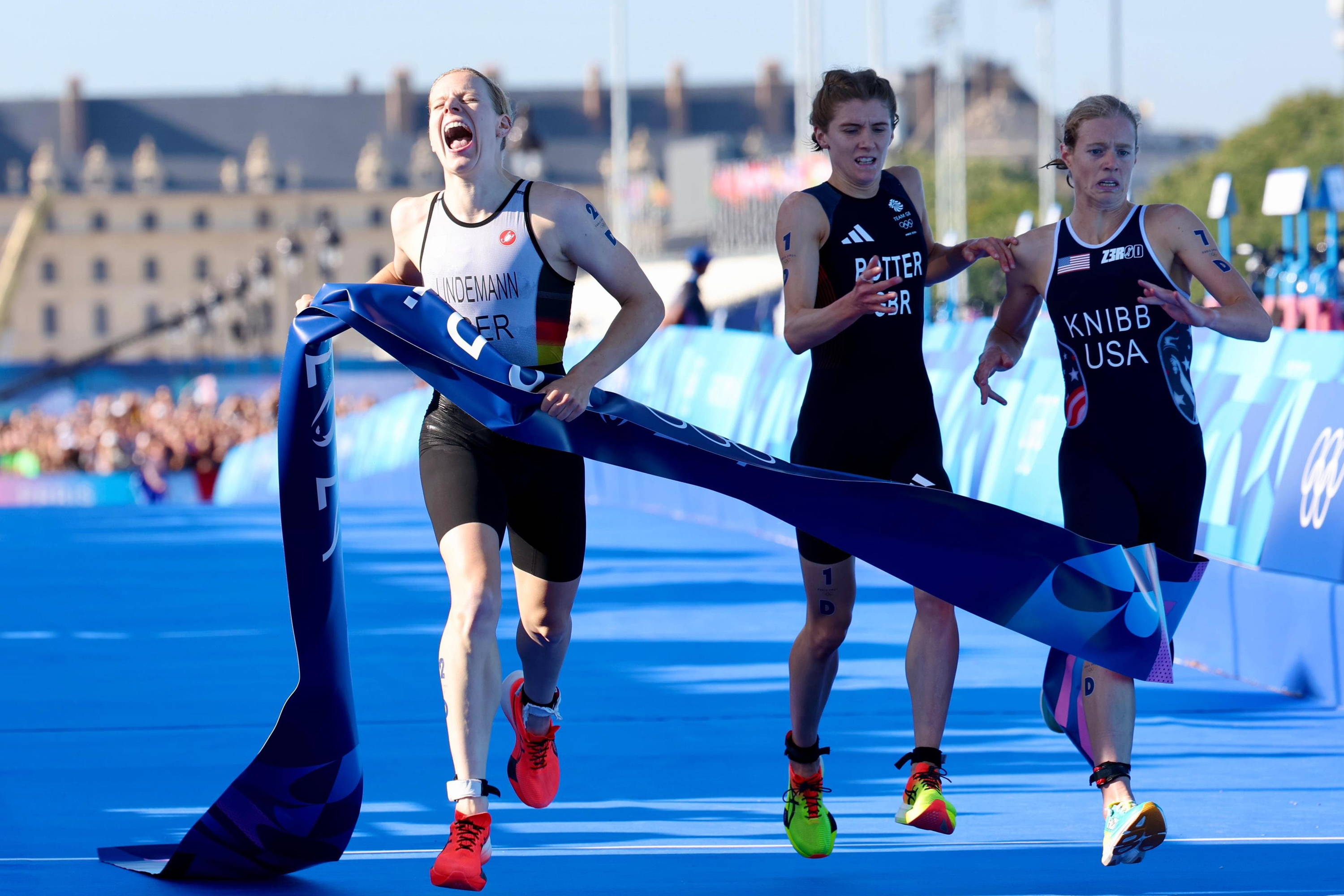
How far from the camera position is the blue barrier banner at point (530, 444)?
527cm

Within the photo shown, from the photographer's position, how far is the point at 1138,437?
5.33 m

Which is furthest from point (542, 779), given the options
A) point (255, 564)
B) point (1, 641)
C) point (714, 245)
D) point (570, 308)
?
point (714, 245)

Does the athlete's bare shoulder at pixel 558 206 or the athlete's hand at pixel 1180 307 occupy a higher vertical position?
the athlete's bare shoulder at pixel 558 206

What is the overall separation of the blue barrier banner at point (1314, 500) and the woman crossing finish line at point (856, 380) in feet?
8.98

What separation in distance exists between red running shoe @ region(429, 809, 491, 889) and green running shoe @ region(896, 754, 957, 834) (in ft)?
3.49

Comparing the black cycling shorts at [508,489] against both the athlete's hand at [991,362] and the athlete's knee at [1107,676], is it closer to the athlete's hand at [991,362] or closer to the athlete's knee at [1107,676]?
the athlete's hand at [991,362]

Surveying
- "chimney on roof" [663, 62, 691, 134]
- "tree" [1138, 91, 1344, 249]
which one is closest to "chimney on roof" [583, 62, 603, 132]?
"chimney on roof" [663, 62, 691, 134]

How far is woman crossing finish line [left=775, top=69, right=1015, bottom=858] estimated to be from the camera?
543 cm

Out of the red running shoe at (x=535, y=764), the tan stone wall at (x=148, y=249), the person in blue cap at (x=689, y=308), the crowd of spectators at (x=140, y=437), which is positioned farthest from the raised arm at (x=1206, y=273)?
the tan stone wall at (x=148, y=249)

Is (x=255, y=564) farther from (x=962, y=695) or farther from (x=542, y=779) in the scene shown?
(x=542, y=779)

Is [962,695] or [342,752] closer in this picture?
[342,752]

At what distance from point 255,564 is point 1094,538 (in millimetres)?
9594

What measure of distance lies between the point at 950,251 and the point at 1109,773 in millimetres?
1464

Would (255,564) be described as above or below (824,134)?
Answer: below
